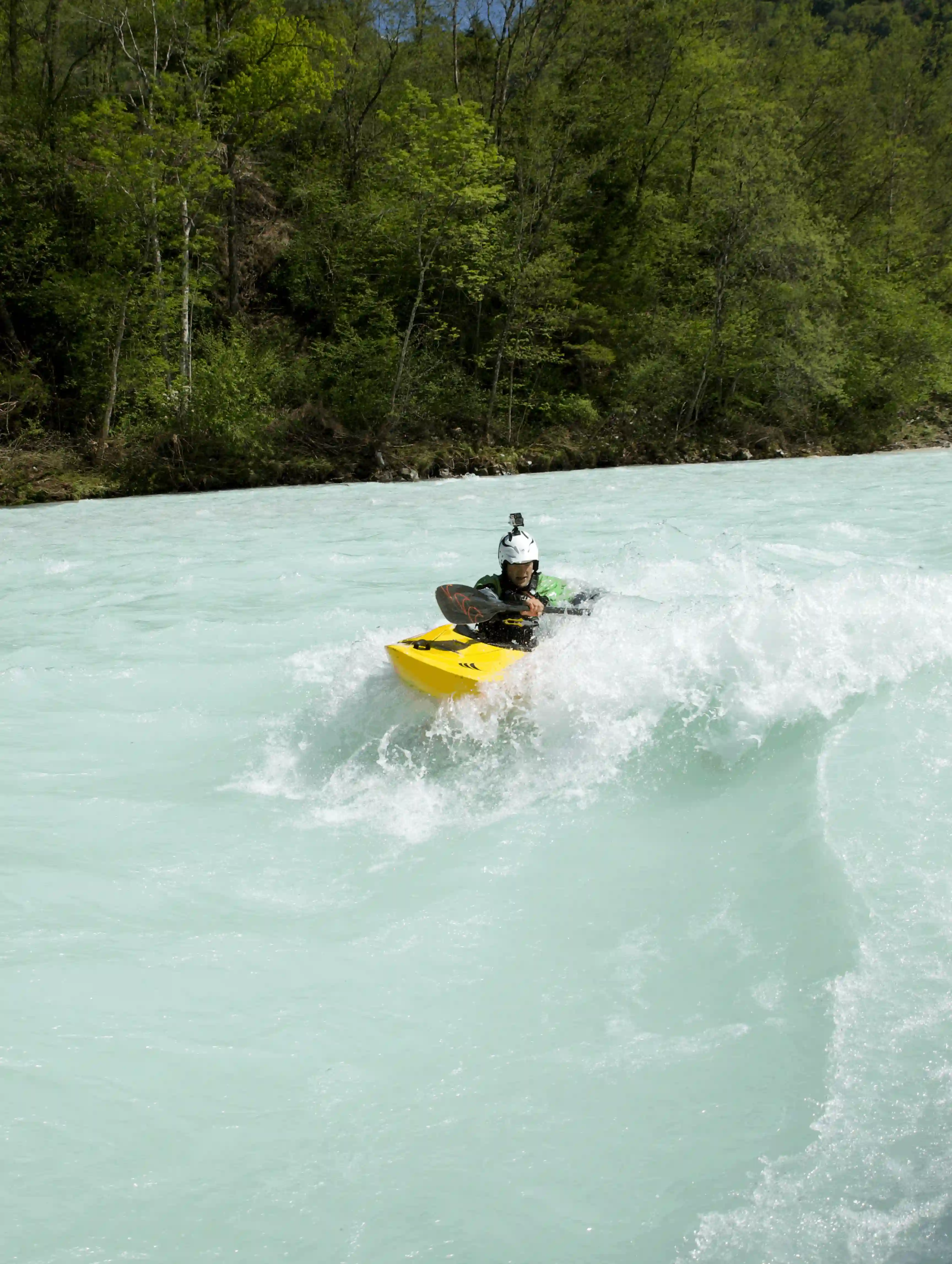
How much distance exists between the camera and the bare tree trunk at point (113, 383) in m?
17.0

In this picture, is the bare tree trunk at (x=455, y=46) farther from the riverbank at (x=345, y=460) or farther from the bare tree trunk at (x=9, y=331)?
the bare tree trunk at (x=9, y=331)

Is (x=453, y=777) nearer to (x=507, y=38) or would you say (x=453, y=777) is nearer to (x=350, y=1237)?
(x=350, y=1237)

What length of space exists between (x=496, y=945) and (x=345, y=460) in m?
16.2

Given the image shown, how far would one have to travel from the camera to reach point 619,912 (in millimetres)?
3619

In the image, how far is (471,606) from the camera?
223 inches

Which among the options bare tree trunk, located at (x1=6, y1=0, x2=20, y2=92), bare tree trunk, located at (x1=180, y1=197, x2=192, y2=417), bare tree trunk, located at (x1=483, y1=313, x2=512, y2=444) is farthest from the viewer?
bare tree trunk, located at (x1=483, y1=313, x2=512, y2=444)

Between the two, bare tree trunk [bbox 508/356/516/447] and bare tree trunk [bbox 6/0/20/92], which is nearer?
bare tree trunk [bbox 6/0/20/92]

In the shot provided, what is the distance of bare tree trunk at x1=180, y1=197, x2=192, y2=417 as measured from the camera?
17.2m

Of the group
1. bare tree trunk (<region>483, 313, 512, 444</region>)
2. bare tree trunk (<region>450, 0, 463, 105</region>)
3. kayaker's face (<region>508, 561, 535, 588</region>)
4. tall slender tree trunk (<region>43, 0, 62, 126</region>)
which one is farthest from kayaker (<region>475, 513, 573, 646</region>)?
bare tree trunk (<region>450, 0, 463, 105</region>)

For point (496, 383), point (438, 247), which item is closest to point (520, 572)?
point (438, 247)

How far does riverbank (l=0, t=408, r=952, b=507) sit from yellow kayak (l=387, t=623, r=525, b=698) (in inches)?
483

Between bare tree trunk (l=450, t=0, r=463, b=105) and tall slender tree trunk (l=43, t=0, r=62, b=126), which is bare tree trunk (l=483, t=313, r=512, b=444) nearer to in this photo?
bare tree trunk (l=450, t=0, r=463, b=105)

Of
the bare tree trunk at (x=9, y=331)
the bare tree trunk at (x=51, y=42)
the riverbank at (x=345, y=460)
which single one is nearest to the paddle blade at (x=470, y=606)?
the riverbank at (x=345, y=460)

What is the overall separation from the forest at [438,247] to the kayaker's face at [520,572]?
1244 centimetres
